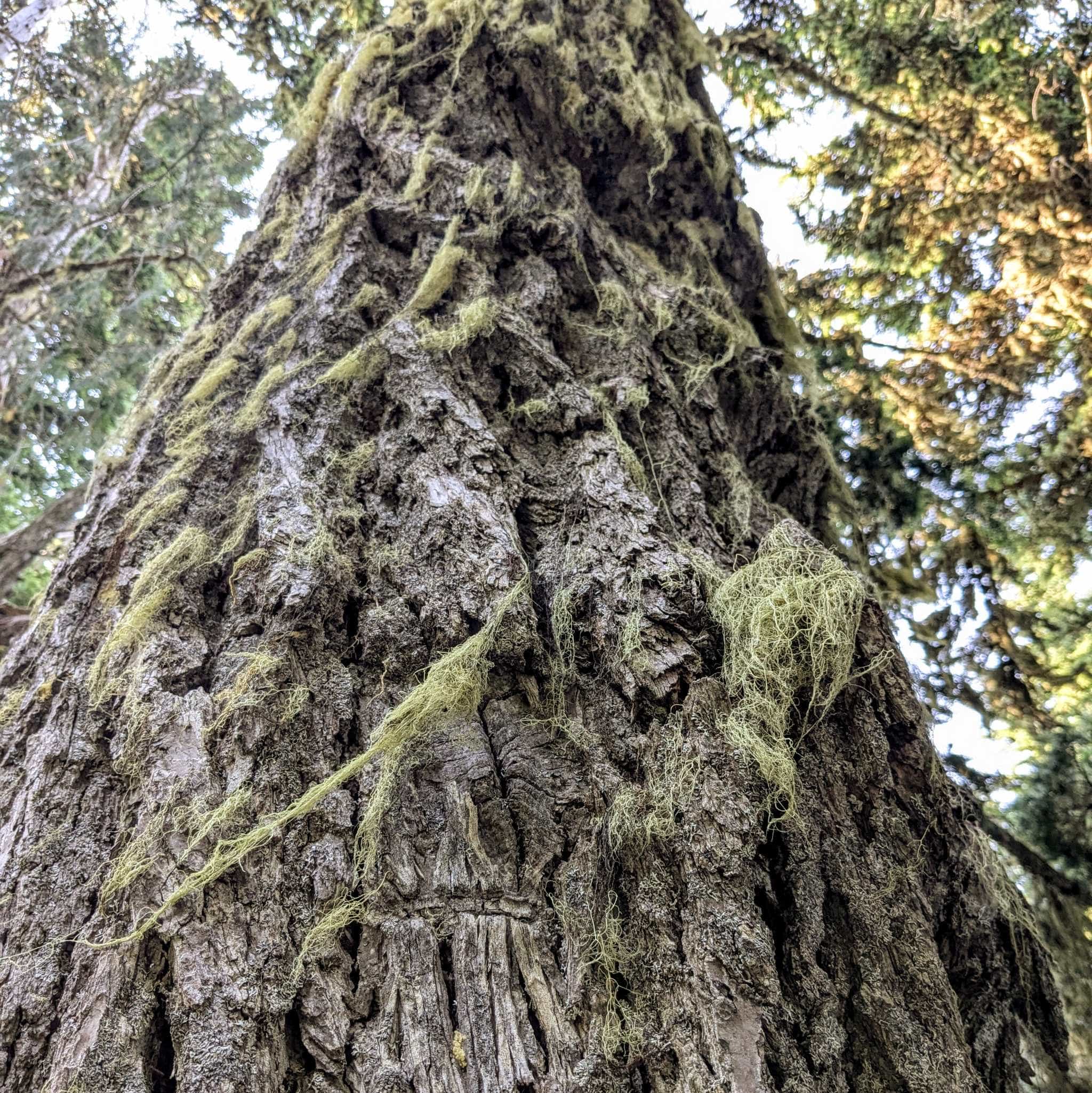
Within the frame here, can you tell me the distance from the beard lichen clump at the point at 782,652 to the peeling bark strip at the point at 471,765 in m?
0.01

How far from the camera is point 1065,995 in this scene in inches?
149

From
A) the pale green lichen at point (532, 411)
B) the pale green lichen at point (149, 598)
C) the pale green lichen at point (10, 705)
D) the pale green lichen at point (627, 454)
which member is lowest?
the pale green lichen at point (10, 705)

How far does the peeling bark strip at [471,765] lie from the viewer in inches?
69.9

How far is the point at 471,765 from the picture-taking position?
2.15 metres

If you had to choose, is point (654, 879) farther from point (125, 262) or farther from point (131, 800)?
point (125, 262)

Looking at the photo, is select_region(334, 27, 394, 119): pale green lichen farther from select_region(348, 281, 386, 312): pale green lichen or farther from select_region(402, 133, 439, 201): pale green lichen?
select_region(348, 281, 386, 312): pale green lichen

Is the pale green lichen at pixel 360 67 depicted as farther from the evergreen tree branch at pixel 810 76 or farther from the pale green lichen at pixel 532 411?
the evergreen tree branch at pixel 810 76

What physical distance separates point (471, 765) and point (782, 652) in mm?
969

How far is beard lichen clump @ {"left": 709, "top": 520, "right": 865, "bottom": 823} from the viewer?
2041 millimetres

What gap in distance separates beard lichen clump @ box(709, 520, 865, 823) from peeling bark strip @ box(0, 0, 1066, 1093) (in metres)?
0.01

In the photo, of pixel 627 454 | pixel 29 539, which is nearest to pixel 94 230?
pixel 29 539

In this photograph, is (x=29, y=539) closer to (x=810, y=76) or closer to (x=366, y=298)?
(x=366, y=298)

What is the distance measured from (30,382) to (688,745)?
32.2 ft

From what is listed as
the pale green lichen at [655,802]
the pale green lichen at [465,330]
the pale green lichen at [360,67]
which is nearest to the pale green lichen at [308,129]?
the pale green lichen at [360,67]
